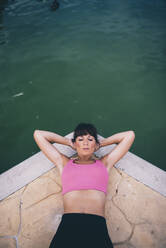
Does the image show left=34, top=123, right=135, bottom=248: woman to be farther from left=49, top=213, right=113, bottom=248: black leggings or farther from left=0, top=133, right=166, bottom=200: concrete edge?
left=0, top=133, right=166, bottom=200: concrete edge

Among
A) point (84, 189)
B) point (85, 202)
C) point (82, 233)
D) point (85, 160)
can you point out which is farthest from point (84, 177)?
point (82, 233)

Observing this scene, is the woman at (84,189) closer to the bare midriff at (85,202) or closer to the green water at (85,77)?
the bare midriff at (85,202)

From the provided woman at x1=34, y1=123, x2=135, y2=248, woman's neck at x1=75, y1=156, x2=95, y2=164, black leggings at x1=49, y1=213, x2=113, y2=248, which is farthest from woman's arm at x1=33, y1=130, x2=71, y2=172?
black leggings at x1=49, y1=213, x2=113, y2=248

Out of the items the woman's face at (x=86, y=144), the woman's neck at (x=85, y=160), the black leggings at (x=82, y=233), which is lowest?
the black leggings at (x=82, y=233)

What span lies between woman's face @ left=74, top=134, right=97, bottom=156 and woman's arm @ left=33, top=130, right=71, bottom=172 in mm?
344

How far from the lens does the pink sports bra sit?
2449 mm

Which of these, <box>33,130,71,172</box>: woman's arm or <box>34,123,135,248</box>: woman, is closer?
<box>34,123,135,248</box>: woman

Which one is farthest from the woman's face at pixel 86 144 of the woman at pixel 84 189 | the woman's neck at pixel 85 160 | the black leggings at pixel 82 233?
the black leggings at pixel 82 233

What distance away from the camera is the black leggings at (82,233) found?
1.97m

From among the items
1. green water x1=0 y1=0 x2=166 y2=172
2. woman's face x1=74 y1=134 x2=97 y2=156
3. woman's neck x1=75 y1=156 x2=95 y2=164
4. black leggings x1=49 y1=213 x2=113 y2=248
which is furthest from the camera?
green water x1=0 y1=0 x2=166 y2=172

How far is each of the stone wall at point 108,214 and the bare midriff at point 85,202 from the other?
43cm

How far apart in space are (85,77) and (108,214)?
5048mm

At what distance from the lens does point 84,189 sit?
2.43 meters

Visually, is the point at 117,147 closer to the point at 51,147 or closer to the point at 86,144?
the point at 86,144
